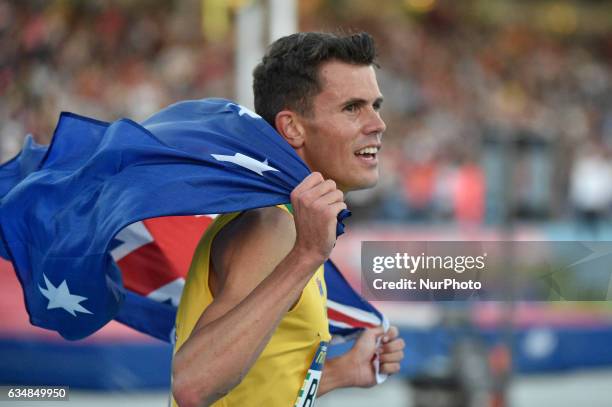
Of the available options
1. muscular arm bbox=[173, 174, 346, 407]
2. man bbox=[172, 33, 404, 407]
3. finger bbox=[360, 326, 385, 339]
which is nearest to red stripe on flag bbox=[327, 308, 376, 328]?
finger bbox=[360, 326, 385, 339]

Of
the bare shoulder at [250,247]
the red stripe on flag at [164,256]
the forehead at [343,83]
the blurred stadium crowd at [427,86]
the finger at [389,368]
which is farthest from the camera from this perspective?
the blurred stadium crowd at [427,86]

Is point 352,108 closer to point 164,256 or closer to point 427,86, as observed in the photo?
point 164,256

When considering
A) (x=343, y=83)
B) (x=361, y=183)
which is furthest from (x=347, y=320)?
(x=343, y=83)

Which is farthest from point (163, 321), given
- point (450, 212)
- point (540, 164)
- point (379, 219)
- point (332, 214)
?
point (450, 212)

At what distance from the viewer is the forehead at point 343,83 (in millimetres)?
3039

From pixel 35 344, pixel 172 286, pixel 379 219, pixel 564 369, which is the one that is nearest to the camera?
pixel 172 286

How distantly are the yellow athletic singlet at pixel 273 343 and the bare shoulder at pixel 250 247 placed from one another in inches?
2.6

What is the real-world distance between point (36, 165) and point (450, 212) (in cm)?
1100

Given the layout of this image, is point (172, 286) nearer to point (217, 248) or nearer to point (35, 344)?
point (217, 248)

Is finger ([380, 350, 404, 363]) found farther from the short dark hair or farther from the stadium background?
the short dark hair

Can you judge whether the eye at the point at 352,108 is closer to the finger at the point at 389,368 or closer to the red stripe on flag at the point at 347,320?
the red stripe on flag at the point at 347,320

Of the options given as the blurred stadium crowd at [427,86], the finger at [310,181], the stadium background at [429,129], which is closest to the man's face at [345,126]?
the finger at [310,181]

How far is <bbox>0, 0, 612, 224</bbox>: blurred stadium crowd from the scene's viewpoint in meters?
12.3

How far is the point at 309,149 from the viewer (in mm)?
3092
